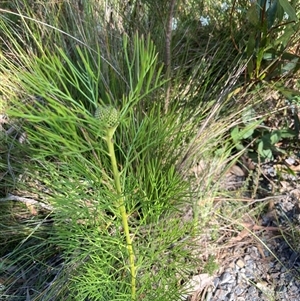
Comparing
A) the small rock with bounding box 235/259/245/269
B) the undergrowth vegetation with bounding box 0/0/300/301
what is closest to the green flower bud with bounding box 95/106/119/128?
the undergrowth vegetation with bounding box 0/0/300/301

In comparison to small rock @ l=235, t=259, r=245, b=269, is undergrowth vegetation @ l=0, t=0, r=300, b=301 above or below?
above

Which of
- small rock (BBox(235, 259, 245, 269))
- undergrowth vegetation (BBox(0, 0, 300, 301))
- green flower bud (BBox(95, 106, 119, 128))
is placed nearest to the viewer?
green flower bud (BBox(95, 106, 119, 128))

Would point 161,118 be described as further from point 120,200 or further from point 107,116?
point 107,116

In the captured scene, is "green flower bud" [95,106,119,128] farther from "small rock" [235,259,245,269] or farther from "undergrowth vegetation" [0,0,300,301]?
"small rock" [235,259,245,269]

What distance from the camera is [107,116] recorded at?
25.6 inches

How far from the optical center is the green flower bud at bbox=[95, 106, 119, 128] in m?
0.65

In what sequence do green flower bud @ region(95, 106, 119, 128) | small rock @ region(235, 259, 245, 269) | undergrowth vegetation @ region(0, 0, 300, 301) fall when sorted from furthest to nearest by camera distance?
small rock @ region(235, 259, 245, 269) → undergrowth vegetation @ region(0, 0, 300, 301) → green flower bud @ region(95, 106, 119, 128)

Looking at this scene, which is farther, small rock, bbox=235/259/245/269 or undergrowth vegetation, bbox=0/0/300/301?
small rock, bbox=235/259/245/269

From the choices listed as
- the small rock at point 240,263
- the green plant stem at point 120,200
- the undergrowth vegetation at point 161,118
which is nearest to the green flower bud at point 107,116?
the green plant stem at point 120,200

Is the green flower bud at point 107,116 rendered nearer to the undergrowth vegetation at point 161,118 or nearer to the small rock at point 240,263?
the undergrowth vegetation at point 161,118

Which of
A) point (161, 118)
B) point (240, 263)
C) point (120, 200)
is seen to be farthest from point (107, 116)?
point (240, 263)

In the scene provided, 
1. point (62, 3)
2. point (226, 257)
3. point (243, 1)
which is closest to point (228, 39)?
point (243, 1)

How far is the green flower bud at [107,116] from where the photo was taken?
2.12 ft

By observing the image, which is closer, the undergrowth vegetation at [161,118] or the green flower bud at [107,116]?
the green flower bud at [107,116]
